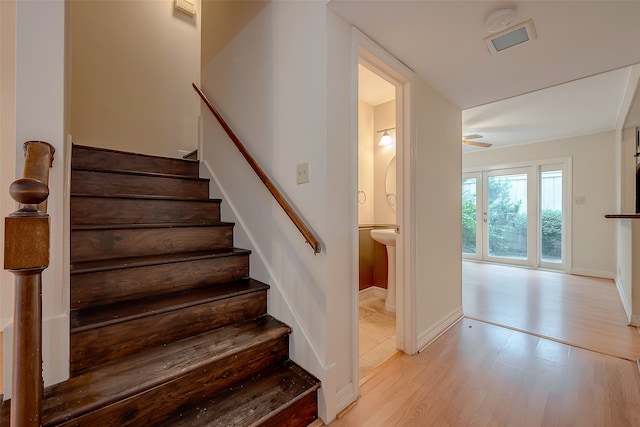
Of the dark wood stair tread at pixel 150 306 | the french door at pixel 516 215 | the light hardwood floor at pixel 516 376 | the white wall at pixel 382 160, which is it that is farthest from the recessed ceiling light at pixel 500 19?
the french door at pixel 516 215

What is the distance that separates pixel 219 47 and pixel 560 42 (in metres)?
2.48

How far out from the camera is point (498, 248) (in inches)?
217

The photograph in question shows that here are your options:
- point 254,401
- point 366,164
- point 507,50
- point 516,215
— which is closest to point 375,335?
point 254,401

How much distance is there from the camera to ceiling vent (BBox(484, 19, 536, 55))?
1.57m

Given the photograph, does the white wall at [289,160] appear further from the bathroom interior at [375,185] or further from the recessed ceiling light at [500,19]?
the bathroom interior at [375,185]

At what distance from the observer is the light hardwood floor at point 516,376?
1.44 m

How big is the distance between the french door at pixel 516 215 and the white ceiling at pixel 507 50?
2277 mm

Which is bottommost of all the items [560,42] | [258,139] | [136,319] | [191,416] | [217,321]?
[191,416]

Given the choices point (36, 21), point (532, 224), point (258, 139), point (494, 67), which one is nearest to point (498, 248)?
point (532, 224)

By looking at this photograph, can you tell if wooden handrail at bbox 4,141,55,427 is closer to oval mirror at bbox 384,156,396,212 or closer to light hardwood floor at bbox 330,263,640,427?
light hardwood floor at bbox 330,263,640,427

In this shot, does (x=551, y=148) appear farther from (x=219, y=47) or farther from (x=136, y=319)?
(x=136, y=319)

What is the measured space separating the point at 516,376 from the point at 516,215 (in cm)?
441

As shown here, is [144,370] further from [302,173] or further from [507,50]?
[507,50]

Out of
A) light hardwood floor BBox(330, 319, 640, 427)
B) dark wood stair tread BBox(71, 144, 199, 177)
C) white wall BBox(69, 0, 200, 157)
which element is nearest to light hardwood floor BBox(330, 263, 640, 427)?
light hardwood floor BBox(330, 319, 640, 427)
